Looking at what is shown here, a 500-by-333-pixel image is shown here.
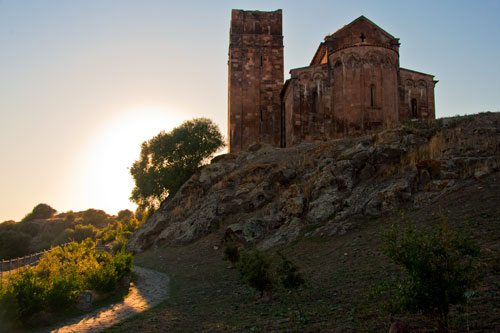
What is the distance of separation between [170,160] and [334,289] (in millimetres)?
27491

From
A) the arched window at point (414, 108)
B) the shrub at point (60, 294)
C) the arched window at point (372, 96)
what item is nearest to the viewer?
the shrub at point (60, 294)

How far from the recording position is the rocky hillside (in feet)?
54.0

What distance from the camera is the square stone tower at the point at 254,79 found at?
39312 mm

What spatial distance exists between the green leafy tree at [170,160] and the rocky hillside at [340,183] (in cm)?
826

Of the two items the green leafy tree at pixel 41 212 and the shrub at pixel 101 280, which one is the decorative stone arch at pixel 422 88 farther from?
the green leafy tree at pixel 41 212

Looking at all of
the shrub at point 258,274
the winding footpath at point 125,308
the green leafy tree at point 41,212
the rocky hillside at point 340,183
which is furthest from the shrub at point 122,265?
the green leafy tree at point 41,212

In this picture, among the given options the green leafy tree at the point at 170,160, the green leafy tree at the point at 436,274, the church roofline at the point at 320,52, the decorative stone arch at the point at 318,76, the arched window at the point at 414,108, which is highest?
the church roofline at the point at 320,52

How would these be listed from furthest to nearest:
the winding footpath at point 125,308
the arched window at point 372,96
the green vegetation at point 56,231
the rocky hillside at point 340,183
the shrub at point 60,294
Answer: the green vegetation at point 56,231, the arched window at point 372,96, the rocky hillside at point 340,183, the shrub at point 60,294, the winding footpath at point 125,308

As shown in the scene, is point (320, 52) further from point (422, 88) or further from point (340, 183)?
point (340, 183)

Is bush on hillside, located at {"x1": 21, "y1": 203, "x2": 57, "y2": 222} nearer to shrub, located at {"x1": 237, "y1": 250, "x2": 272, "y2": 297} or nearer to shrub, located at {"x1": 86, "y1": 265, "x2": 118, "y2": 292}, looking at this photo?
shrub, located at {"x1": 86, "y1": 265, "x2": 118, "y2": 292}

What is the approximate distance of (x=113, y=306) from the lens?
488 inches

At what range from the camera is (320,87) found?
33.2 metres

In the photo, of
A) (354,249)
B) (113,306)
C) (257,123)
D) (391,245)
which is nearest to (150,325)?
(113,306)

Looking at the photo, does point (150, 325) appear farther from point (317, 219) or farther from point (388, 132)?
point (388, 132)
